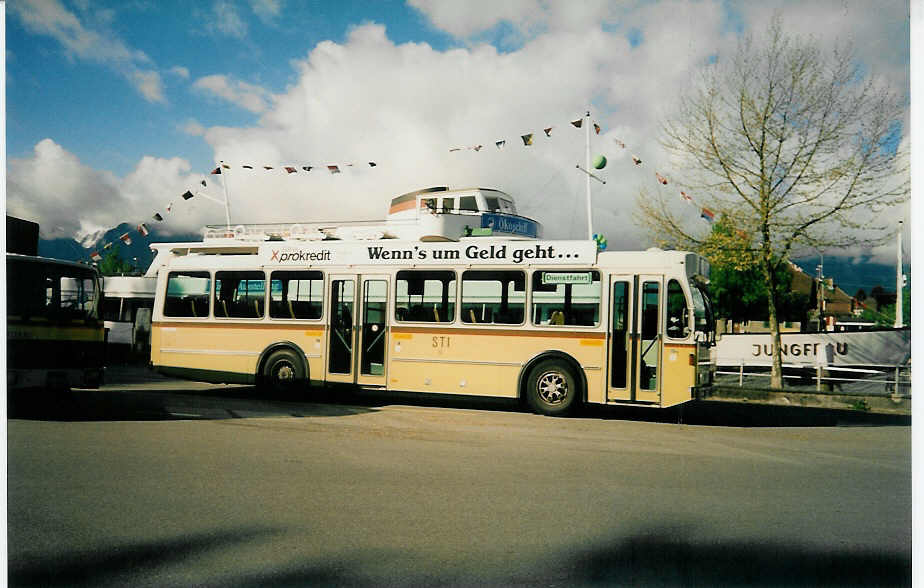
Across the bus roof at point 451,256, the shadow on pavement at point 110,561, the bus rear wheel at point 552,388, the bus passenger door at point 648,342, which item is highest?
the bus roof at point 451,256

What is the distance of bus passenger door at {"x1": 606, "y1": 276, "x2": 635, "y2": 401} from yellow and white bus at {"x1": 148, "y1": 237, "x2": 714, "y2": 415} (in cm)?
2

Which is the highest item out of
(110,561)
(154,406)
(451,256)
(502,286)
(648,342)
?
(451,256)

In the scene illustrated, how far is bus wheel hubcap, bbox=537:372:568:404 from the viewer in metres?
11.8

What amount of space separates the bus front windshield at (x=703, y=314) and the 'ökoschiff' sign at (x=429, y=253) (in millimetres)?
1814

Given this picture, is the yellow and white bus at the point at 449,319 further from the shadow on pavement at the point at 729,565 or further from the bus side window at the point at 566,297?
the shadow on pavement at the point at 729,565

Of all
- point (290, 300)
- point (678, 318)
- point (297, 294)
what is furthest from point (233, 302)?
point (678, 318)

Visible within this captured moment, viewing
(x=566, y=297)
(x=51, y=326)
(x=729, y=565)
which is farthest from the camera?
(x=566, y=297)

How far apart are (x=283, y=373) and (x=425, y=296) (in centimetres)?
322

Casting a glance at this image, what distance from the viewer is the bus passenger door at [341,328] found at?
1315 centimetres

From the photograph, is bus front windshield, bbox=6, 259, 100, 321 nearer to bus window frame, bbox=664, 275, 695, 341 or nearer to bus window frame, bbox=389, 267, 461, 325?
bus window frame, bbox=389, 267, 461, 325

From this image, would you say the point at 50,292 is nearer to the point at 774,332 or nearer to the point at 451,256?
the point at 451,256

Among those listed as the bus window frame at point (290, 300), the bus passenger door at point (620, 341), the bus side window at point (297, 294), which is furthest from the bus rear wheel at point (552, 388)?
the bus side window at point (297, 294)

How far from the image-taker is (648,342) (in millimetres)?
11383
